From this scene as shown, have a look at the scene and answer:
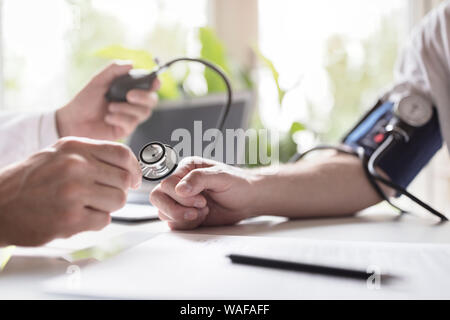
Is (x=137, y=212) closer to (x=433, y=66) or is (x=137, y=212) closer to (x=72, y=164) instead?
(x=72, y=164)

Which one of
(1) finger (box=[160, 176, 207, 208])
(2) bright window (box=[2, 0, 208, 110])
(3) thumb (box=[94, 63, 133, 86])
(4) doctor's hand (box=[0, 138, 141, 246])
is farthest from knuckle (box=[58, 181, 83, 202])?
(2) bright window (box=[2, 0, 208, 110])

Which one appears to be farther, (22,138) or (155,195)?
(22,138)

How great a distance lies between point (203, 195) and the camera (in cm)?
56

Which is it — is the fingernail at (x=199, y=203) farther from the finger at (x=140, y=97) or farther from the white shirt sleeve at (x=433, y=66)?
the white shirt sleeve at (x=433, y=66)

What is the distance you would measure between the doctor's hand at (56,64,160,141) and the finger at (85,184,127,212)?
312 millimetres

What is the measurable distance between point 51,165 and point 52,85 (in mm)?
1400

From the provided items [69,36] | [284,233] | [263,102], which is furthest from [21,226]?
[263,102]

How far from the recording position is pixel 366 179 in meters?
0.67

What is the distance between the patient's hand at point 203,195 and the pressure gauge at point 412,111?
28 centimetres

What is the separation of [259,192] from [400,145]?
10.4 inches

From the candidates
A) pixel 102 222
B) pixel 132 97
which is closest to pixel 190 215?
pixel 102 222

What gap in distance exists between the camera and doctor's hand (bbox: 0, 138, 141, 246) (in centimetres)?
40

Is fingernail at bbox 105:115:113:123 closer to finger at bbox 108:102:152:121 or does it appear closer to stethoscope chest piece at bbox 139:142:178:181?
finger at bbox 108:102:152:121

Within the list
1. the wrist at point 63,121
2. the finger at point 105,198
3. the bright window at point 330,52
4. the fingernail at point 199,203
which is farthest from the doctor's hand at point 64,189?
the bright window at point 330,52
